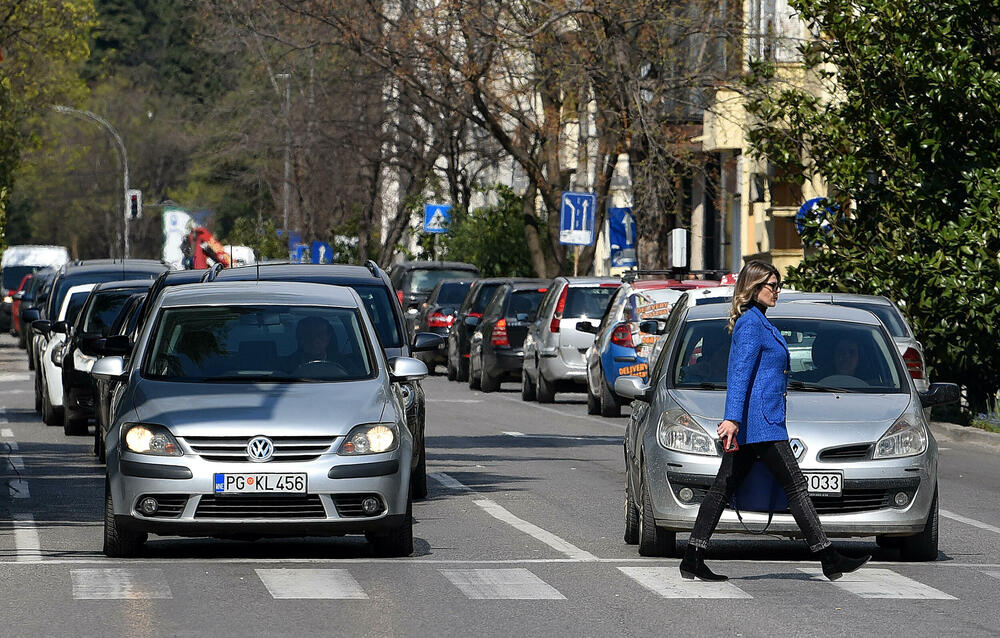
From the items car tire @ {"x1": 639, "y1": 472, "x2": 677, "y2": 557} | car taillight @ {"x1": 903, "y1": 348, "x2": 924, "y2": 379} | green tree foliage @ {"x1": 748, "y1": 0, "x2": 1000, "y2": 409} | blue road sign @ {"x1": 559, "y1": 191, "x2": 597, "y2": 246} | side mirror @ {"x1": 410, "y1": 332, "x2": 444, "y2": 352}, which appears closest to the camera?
car tire @ {"x1": 639, "y1": 472, "x2": 677, "y2": 557}

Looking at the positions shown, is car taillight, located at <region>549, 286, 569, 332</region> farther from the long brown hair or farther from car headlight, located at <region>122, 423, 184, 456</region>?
the long brown hair

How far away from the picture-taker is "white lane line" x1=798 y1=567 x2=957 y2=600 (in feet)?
34.2

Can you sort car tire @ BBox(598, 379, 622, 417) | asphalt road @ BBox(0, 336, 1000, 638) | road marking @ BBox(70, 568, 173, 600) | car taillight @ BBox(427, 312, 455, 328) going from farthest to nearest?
car taillight @ BBox(427, 312, 455, 328)
car tire @ BBox(598, 379, 622, 417)
road marking @ BBox(70, 568, 173, 600)
asphalt road @ BBox(0, 336, 1000, 638)

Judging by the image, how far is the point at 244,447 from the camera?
11.1 meters

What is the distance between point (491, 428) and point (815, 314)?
36.6 ft

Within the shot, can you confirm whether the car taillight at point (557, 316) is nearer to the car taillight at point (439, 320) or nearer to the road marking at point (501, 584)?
the car taillight at point (439, 320)

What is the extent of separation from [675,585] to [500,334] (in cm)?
2141

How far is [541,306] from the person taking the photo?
1164 inches

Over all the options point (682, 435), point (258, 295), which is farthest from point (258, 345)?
point (682, 435)

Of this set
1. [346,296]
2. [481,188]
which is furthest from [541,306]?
[481,188]

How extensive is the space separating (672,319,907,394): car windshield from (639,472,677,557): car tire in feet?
2.38

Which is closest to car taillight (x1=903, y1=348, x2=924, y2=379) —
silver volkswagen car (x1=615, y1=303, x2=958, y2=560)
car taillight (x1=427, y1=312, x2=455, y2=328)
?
silver volkswagen car (x1=615, y1=303, x2=958, y2=560)

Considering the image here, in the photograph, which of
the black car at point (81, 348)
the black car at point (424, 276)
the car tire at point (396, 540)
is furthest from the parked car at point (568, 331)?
the car tire at point (396, 540)

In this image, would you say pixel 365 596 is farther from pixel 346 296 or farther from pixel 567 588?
pixel 346 296
